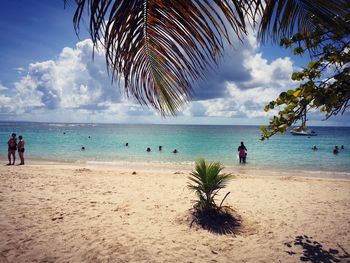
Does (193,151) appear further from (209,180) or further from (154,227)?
(154,227)

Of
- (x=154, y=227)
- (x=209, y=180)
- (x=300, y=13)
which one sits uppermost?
(x=300, y=13)

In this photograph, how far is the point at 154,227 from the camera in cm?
576

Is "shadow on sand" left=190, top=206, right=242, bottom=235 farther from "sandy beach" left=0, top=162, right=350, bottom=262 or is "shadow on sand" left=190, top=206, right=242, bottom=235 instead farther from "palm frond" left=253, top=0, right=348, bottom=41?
"palm frond" left=253, top=0, right=348, bottom=41

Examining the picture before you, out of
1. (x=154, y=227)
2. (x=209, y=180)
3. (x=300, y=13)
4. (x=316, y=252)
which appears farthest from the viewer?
(x=209, y=180)

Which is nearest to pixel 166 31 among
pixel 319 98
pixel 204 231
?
pixel 319 98

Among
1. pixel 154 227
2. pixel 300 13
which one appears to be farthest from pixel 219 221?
pixel 300 13

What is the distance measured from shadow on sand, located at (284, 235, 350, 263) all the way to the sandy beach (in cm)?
2

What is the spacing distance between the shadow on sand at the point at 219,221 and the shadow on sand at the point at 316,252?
3.91ft

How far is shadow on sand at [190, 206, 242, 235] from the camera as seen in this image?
561 centimetres

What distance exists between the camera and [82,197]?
7.92m

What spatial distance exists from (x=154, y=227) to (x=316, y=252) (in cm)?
339

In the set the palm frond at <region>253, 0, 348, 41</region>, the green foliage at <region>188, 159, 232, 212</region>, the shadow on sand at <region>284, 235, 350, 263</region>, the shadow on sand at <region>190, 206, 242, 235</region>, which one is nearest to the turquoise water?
the shadow on sand at <region>190, 206, 242, 235</region>

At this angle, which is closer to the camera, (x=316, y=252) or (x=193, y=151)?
(x=316, y=252)

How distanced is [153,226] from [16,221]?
3.25 meters
